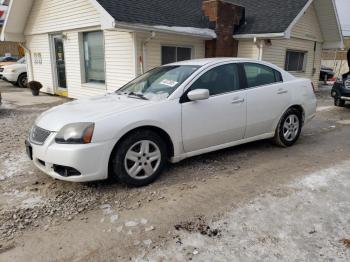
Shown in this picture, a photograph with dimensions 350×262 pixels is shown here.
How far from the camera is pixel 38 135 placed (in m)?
3.66

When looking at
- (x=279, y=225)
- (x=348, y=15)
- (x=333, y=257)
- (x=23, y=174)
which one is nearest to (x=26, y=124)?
(x=23, y=174)

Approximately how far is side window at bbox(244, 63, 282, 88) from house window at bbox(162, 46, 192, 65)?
18.0 feet

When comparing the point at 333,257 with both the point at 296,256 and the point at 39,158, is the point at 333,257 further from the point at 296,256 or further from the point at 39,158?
the point at 39,158

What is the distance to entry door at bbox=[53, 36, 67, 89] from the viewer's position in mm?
12312

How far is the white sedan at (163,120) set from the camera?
3.41 metres

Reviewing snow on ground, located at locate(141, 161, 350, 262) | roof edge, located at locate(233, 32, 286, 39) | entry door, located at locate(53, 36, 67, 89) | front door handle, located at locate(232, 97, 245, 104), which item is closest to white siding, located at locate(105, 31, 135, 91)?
entry door, located at locate(53, 36, 67, 89)

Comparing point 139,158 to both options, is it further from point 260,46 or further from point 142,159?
point 260,46

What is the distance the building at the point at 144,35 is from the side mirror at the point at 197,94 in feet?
15.8

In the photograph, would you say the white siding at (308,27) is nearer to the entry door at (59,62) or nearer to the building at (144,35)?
the building at (144,35)

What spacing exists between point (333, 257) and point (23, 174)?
3906 millimetres

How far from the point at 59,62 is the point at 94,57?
2.67m

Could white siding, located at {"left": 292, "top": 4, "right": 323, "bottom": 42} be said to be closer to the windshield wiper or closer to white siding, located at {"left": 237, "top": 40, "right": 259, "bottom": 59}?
white siding, located at {"left": 237, "top": 40, "right": 259, "bottom": 59}

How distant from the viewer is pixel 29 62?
47.5 ft

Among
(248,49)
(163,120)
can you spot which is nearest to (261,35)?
(248,49)
